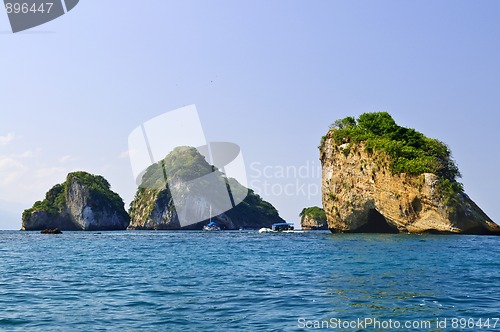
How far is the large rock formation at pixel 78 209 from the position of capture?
18062cm

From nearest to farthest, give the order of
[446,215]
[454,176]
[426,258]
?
[426,258] → [446,215] → [454,176]

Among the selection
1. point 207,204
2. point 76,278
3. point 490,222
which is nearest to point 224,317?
point 76,278

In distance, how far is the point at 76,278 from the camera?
22609 mm

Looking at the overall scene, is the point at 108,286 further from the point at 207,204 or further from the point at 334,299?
the point at 207,204

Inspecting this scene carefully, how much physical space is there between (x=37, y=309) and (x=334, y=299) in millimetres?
9087

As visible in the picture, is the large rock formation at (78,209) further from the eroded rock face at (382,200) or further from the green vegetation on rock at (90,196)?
the eroded rock face at (382,200)

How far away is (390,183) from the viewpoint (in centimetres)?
7531

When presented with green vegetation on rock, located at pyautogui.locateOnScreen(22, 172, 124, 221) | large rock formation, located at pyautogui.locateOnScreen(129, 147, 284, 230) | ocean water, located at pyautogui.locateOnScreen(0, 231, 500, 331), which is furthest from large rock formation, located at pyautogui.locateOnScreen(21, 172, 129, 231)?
ocean water, located at pyautogui.locateOnScreen(0, 231, 500, 331)

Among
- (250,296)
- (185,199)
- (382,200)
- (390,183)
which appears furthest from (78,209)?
(250,296)

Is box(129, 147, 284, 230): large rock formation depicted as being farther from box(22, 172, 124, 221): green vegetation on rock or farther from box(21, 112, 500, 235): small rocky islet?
box(21, 112, 500, 235): small rocky islet

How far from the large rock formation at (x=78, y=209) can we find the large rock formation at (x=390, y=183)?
115 meters

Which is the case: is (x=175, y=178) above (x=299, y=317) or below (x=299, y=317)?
above

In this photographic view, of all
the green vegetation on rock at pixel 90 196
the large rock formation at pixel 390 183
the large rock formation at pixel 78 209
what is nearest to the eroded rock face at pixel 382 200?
the large rock formation at pixel 390 183

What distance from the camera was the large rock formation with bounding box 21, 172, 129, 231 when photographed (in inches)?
7111
